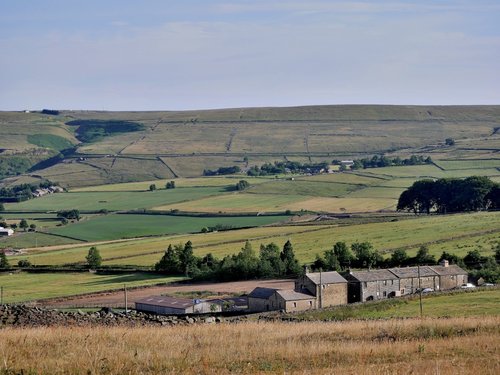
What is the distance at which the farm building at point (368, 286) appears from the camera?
7194 centimetres

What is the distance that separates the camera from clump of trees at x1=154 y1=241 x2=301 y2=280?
85062 millimetres

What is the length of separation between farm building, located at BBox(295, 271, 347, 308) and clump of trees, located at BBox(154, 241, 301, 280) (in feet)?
43.1

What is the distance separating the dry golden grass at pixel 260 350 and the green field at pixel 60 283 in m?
46.6

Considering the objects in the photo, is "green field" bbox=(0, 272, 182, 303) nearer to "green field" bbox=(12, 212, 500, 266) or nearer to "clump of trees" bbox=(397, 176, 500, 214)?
"green field" bbox=(12, 212, 500, 266)

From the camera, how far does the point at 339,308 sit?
62531 millimetres

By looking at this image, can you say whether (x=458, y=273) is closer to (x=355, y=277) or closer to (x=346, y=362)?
(x=355, y=277)

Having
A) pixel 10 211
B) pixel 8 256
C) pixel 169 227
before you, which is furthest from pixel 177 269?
pixel 10 211

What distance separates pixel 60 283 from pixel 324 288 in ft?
97.6

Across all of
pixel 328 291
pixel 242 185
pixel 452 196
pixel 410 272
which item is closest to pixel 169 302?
pixel 328 291

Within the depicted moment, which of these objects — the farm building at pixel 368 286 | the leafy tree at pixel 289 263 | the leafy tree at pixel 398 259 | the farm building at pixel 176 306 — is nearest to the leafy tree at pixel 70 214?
the leafy tree at pixel 289 263

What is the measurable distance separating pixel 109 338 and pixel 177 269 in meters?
64.5

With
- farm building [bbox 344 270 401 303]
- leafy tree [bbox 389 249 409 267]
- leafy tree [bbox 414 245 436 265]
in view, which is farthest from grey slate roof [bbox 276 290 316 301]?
leafy tree [bbox 414 245 436 265]

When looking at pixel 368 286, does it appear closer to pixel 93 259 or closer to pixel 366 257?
pixel 366 257

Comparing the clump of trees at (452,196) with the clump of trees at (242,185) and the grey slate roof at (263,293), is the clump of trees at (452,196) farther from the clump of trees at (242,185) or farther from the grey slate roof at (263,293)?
the grey slate roof at (263,293)
